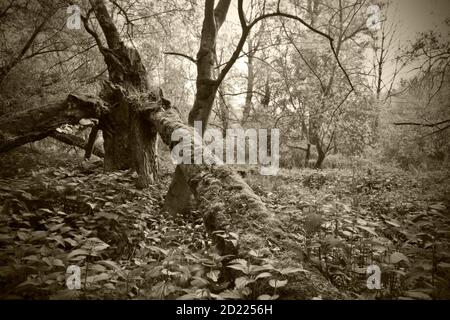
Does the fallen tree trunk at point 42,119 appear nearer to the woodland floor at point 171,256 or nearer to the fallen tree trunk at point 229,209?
the fallen tree trunk at point 229,209

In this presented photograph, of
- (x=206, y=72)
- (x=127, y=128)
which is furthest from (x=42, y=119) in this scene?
(x=206, y=72)

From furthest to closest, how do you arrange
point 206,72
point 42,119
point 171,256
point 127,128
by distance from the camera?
point 206,72 < point 127,128 < point 42,119 < point 171,256

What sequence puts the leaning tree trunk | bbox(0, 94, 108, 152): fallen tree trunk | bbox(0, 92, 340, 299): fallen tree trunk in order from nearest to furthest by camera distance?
bbox(0, 92, 340, 299): fallen tree trunk → bbox(0, 94, 108, 152): fallen tree trunk → the leaning tree trunk

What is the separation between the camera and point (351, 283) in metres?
2.41

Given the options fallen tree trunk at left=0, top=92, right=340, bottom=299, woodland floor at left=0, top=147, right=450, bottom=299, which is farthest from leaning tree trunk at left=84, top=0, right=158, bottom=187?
woodland floor at left=0, top=147, right=450, bottom=299

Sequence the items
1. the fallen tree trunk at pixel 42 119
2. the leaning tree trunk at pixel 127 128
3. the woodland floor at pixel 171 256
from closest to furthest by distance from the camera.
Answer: the woodland floor at pixel 171 256
the fallen tree trunk at pixel 42 119
the leaning tree trunk at pixel 127 128

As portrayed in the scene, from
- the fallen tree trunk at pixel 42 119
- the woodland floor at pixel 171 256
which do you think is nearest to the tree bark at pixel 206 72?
the fallen tree trunk at pixel 42 119

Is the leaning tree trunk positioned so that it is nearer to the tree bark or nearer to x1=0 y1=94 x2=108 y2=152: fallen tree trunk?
x1=0 y1=94 x2=108 y2=152: fallen tree trunk

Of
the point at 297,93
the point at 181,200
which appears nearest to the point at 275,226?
the point at 181,200

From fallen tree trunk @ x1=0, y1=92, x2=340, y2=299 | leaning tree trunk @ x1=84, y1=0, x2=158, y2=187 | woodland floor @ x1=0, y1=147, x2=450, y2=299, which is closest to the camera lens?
woodland floor @ x1=0, y1=147, x2=450, y2=299

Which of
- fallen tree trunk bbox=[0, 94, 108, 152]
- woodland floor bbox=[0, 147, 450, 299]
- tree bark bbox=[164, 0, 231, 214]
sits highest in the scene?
tree bark bbox=[164, 0, 231, 214]

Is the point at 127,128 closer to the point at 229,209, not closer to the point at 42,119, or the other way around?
the point at 42,119

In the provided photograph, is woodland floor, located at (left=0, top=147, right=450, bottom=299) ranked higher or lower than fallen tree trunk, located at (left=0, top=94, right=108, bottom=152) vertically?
lower
